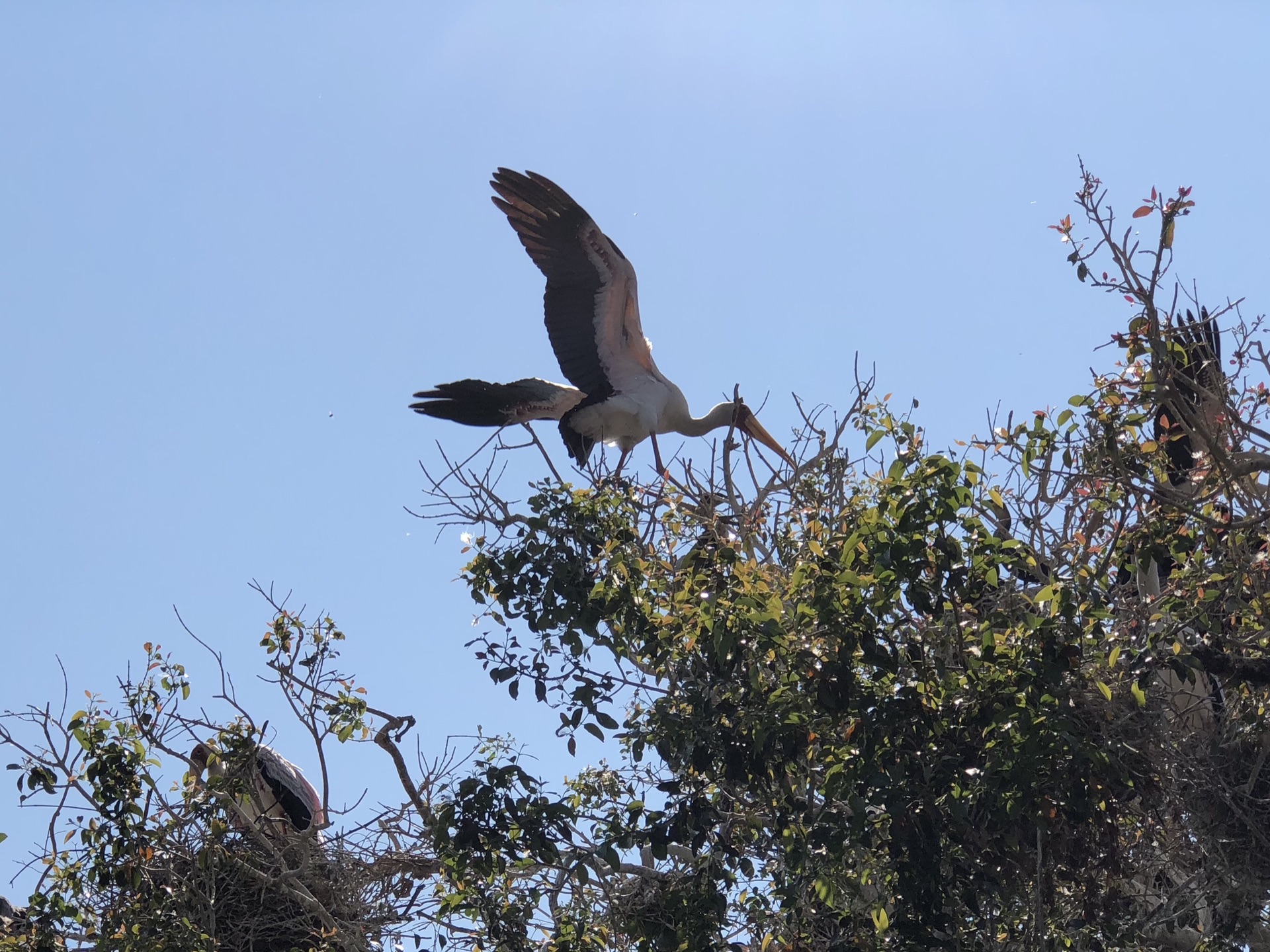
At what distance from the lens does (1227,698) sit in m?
4.68

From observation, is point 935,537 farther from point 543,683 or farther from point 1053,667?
point 543,683

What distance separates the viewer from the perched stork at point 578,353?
7.25m

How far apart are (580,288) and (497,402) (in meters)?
0.77

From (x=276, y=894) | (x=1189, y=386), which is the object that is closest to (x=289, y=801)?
(x=276, y=894)

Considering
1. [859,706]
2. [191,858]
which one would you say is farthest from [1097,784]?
[191,858]

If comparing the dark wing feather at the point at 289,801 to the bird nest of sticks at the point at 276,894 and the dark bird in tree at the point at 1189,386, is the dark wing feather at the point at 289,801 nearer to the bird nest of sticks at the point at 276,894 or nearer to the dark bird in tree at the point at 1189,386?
the bird nest of sticks at the point at 276,894

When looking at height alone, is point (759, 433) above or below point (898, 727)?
above

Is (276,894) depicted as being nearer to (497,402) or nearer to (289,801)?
(289,801)

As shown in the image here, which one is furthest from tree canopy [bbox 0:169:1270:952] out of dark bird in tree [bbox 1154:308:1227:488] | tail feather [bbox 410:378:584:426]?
tail feather [bbox 410:378:584:426]

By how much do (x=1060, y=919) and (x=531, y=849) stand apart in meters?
1.65

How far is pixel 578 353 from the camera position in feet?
25.2

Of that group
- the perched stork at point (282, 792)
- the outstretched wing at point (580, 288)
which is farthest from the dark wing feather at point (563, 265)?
the perched stork at point (282, 792)

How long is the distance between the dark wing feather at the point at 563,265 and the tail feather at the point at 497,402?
5.5 inches

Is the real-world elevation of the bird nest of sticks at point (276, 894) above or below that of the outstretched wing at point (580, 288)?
below
